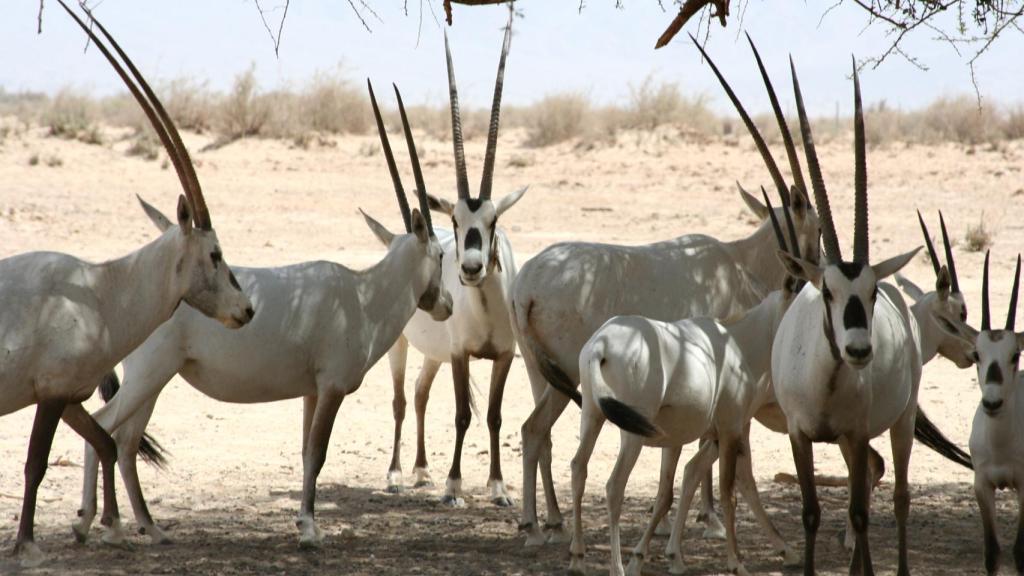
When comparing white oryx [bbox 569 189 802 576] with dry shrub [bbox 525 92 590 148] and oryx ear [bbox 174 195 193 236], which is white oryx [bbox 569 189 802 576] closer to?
oryx ear [bbox 174 195 193 236]

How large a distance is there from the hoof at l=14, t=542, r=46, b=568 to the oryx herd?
0.06 metres

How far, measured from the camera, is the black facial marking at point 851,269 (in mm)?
5879

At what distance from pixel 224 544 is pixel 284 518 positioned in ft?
2.29

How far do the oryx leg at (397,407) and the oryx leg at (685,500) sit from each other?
2599 mm

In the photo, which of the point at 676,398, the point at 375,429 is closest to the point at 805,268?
the point at 676,398

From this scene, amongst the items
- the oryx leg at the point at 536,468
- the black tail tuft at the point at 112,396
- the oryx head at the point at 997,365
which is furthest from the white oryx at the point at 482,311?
the oryx head at the point at 997,365

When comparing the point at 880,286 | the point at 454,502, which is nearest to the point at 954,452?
the point at 880,286

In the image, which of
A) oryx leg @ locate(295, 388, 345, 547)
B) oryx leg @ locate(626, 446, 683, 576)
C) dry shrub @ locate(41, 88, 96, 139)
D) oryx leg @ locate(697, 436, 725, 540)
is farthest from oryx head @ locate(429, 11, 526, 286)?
dry shrub @ locate(41, 88, 96, 139)

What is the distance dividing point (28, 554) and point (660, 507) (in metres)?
2.93

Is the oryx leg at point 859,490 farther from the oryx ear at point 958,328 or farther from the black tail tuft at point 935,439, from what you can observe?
the black tail tuft at point 935,439

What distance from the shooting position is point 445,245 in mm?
9461

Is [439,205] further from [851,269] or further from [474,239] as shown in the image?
[851,269]

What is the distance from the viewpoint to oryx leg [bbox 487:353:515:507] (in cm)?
867

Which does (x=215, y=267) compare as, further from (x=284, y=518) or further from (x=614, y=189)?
(x=614, y=189)
